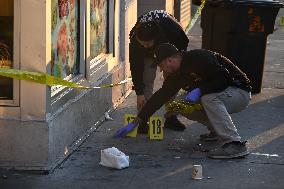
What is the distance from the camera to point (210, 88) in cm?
732

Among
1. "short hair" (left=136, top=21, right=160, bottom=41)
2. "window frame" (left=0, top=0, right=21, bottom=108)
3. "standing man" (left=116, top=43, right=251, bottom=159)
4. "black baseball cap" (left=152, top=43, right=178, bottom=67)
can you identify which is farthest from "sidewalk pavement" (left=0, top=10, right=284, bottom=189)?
"short hair" (left=136, top=21, right=160, bottom=41)

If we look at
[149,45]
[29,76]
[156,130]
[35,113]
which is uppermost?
[149,45]

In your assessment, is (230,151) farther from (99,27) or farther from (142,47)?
(99,27)

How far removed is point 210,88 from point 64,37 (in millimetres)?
1510

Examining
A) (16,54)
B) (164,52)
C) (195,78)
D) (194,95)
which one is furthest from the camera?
(194,95)

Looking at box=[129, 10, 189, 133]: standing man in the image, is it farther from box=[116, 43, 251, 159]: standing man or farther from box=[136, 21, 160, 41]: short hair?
box=[116, 43, 251, 159]: standing man

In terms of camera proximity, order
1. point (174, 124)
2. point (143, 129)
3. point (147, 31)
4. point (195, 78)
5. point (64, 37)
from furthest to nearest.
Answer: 1. point (174, 124)
2. point (143, 129)
3. point (147, 31)
4. point (64, 37)
5. point (195, 78)

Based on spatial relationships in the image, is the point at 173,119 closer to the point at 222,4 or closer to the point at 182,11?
the point at 222,4

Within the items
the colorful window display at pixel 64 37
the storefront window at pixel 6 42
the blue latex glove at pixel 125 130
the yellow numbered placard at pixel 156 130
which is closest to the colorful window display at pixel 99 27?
the colorful window display at pixel 64 37

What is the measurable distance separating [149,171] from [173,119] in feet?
5.72

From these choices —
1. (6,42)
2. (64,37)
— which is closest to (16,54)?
(6,42)

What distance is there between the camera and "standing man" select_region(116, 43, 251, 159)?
714 cm

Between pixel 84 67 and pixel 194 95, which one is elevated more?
pixel 84 67

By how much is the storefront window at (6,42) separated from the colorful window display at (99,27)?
209 cm
